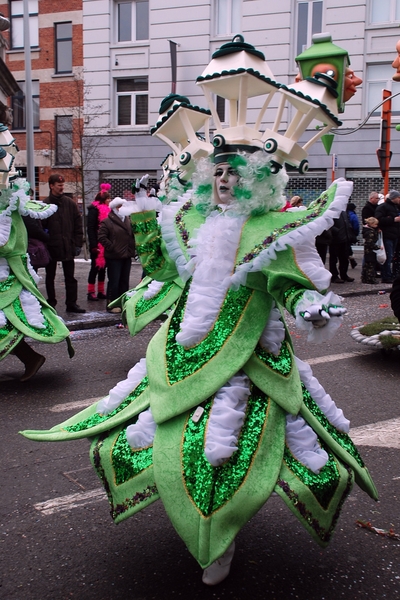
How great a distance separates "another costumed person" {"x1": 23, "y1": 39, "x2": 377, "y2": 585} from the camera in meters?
2.47

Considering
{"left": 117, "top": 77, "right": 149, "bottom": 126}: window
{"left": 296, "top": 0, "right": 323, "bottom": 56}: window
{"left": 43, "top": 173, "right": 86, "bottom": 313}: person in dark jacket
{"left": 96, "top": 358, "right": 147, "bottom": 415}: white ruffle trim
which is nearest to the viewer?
{"left": 96, "top": 358, "right": 147, "bottom": 415}: white ruffle trim

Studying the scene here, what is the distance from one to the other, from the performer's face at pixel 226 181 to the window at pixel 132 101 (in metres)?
21.1

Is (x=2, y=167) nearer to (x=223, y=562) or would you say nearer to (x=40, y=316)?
(x=40, y=316)

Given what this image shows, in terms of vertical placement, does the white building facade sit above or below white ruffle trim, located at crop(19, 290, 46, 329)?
above

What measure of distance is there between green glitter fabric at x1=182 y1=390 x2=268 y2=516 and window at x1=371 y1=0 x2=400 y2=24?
20.2 metres

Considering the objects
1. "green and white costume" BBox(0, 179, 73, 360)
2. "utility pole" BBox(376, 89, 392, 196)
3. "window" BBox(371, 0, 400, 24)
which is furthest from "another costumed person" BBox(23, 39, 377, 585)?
"window" BBox(371, 0, 400, 24)

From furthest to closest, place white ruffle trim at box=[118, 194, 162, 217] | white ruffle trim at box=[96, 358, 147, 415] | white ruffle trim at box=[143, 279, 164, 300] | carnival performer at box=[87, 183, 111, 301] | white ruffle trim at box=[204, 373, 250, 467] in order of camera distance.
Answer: carnival performer at box=[87, 183, 111, 301]
white ruffle trim at box=[143, 279, 164, 300]
white ruffle trim at box=[118, 194, 162, 217]
white ruffle trim at box=[96, 358, 147, 415]
white ruffle trim at box=[204, 373, 250, 467]

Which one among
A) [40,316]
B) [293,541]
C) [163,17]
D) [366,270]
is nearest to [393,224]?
[366,270]

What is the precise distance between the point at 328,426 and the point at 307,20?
20324 mm

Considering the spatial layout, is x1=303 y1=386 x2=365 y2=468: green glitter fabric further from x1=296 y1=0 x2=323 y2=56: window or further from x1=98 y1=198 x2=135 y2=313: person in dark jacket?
x1=296 y1=0 x2=323 y2=56: window

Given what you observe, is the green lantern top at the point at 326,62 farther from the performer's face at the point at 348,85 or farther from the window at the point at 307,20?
the window at the point at 307,20

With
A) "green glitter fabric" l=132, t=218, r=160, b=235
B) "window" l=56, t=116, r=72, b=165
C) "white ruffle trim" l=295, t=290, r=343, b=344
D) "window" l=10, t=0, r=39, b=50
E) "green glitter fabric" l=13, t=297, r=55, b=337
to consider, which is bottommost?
"green glitter fabric" l=13, t=297, r=55, b=337

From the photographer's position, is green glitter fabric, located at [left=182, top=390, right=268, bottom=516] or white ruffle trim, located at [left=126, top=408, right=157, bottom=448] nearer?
green glitter fabric, located at [left=182, top=390, right=268, bottom=516]

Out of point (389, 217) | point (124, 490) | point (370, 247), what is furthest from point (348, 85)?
point (370, 247)
